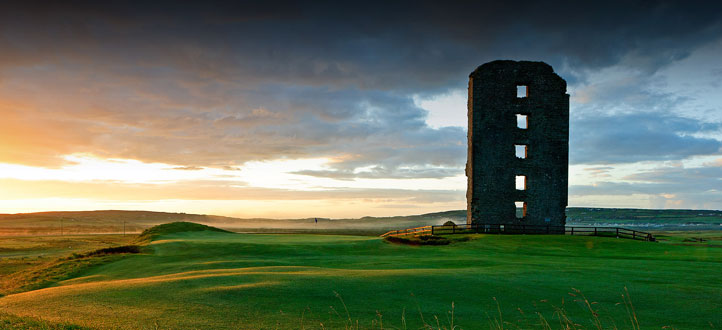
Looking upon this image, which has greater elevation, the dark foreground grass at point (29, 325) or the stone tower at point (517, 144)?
the stone tower at point (517, 144)

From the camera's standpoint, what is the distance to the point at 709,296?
11.5 m

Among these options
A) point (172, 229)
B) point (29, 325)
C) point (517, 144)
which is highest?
point (517, 144)

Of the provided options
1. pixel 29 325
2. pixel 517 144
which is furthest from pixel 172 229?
pixel 29 325

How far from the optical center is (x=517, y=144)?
126ft

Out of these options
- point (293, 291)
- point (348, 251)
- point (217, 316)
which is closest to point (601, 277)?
point (293, 291)

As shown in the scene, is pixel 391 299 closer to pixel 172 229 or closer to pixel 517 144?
pixel 517 144

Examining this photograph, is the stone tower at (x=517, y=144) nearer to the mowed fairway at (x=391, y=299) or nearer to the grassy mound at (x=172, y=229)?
the mowed fairway at (x=391, y=299)

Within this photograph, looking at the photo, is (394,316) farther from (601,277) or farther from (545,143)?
(545,143)

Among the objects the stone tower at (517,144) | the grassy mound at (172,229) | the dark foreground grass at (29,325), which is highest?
the stone tower at (517,144)

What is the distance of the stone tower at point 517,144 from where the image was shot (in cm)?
3775

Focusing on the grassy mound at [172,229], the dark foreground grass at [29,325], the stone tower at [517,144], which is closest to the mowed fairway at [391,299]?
the dark foreground grass at [29,325]

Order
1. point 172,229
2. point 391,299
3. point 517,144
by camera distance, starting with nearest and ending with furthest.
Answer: point 391,299, point 517,144, point 172,229

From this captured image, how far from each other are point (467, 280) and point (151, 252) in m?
19.6

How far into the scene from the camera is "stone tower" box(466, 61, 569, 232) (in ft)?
124
